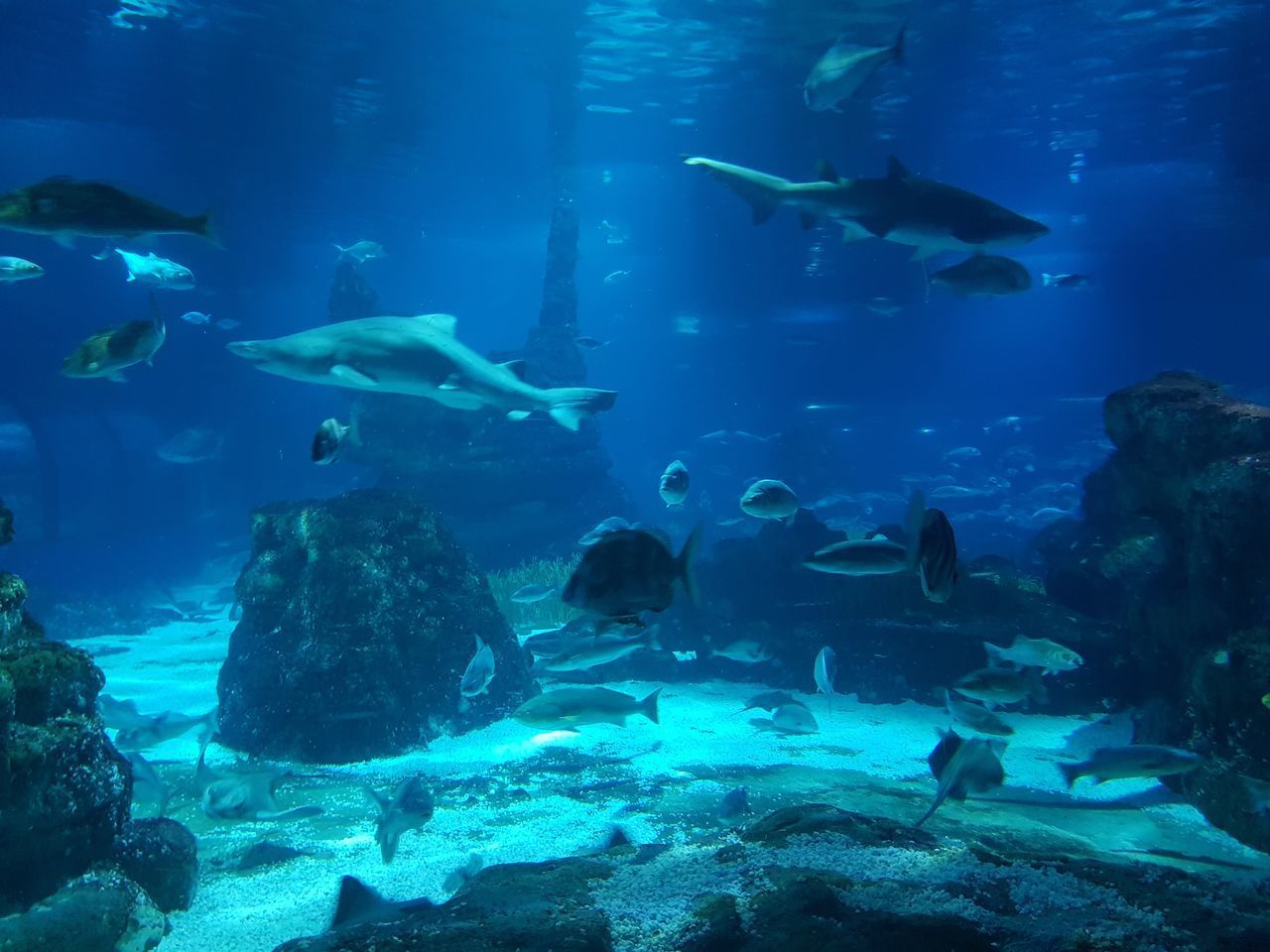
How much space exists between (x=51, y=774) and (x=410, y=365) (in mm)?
4200

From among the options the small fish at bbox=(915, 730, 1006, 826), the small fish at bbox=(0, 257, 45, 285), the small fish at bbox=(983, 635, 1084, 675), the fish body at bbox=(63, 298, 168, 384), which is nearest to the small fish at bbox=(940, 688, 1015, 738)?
the small fish at bbox=(983, 635, 1084, 675)

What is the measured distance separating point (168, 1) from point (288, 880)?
1771 centimetres

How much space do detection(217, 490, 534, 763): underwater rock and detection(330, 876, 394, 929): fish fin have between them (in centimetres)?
416

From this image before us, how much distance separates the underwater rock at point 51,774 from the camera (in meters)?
3.90

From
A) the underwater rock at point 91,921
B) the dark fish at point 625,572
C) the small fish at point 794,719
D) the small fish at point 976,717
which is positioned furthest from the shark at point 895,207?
the underwater rock at point 91,921

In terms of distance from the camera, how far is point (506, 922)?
260 cm

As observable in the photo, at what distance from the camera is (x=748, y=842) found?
3.33 metres

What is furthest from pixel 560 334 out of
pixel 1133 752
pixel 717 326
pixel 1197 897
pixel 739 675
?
pixel 1197 897

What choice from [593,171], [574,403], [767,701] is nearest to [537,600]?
[767,701]

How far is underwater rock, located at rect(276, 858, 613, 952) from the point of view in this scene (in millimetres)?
2447

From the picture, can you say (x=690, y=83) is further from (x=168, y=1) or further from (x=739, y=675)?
(x=739, y=675)

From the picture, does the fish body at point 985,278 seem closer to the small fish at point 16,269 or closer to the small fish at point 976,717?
the small fish at point 976,717

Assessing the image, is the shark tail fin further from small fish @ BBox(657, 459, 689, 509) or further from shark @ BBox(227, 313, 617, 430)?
small fish @ BBox(657, 459, 689, 509)

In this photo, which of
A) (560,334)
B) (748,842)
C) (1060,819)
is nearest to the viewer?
(748,842)
